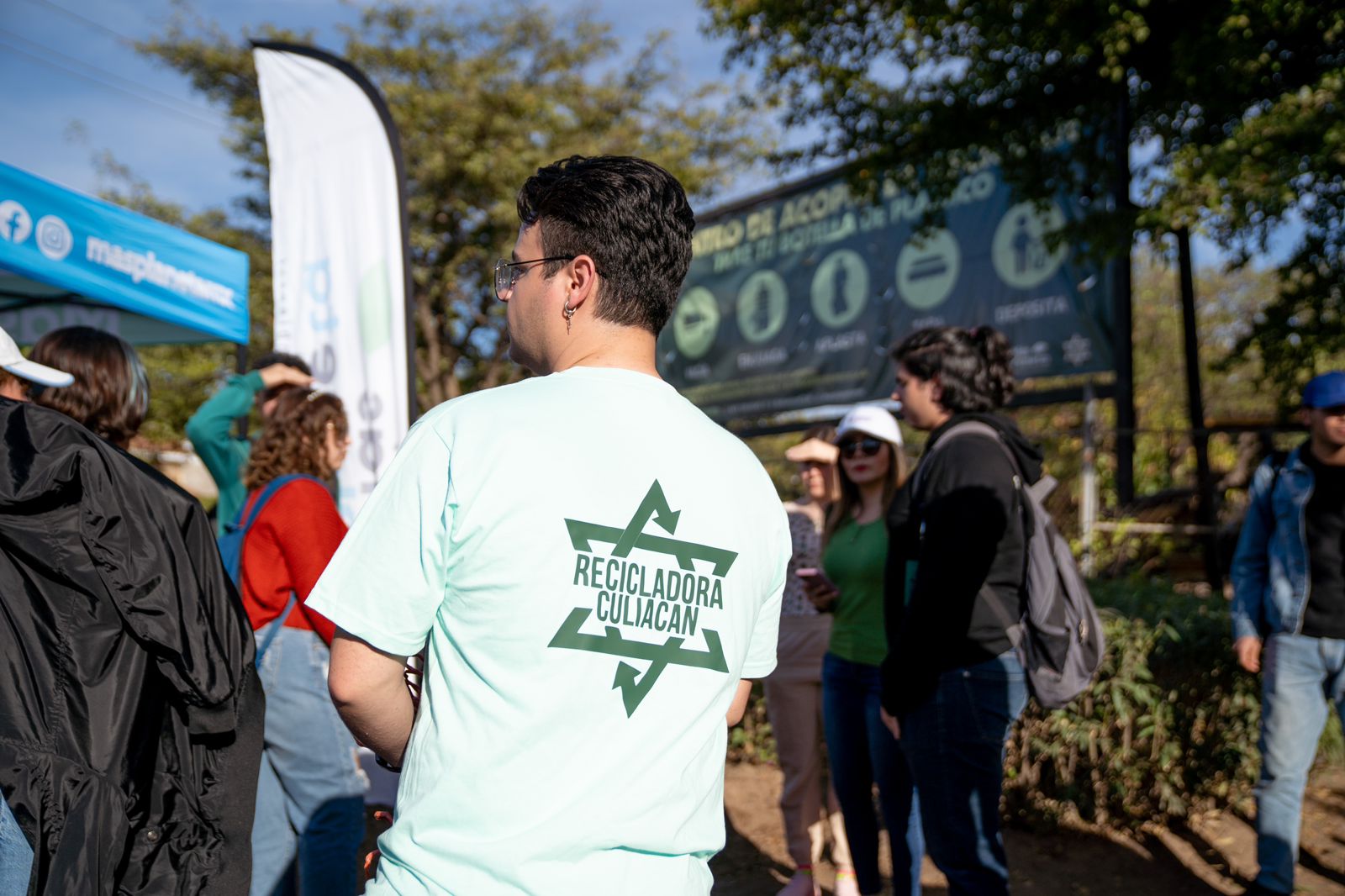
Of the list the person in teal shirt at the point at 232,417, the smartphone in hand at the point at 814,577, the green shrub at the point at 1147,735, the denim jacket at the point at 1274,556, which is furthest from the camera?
the green shrub at the point at 1147,735

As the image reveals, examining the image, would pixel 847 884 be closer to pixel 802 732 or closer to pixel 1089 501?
pixel 802 732

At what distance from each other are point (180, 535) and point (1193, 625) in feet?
14.8

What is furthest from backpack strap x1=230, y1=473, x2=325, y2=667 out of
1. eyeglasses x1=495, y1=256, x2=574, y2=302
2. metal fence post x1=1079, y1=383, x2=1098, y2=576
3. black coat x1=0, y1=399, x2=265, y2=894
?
metal fence post x1=1079, y1=383, x2=1098, y2=576

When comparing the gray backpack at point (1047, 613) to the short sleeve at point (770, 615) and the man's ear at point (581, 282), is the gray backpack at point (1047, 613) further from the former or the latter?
the man's ear at point (581, 282)

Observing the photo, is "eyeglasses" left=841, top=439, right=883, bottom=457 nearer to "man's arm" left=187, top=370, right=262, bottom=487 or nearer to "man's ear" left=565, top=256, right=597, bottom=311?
"man's arm" left=187, top=370, right=262, bottom=487

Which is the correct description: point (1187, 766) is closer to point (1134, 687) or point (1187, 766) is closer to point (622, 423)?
point (1134, 687)

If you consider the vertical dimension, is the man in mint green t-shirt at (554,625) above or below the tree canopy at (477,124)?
below

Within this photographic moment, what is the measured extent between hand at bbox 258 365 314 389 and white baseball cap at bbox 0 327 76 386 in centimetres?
224

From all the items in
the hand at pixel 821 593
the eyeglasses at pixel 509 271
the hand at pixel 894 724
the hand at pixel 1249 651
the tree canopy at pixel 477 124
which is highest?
the tree canopy at pixel 477 124

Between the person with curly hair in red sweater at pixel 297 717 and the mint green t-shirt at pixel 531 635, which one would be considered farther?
the person with curly hair in red sweater at pixel 297 717

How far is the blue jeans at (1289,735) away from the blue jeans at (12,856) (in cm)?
396

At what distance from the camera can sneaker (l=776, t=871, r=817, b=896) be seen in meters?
4.13

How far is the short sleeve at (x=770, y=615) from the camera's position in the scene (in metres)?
1.66

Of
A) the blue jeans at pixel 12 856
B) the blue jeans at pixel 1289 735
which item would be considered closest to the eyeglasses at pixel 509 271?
the blue jeans at pixel 12 856
